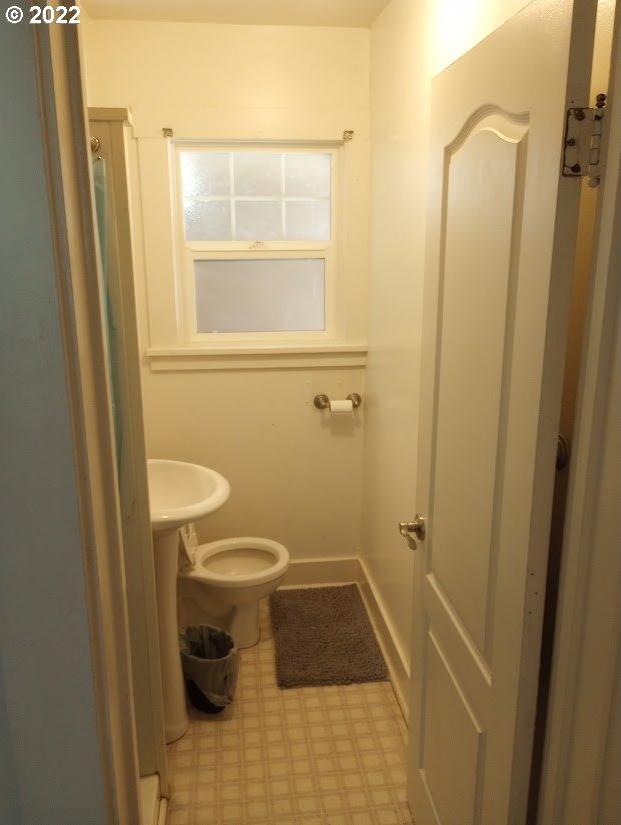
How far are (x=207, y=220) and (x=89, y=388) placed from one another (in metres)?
1.98

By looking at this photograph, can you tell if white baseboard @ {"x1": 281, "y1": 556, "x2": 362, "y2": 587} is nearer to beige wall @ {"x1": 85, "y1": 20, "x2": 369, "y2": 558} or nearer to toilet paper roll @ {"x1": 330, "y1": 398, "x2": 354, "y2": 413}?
beige wall @ {"x1": 85, "y1": 20, "x2": 369, "y2": 558}

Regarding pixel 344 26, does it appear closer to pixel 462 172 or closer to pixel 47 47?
pixel 462 172

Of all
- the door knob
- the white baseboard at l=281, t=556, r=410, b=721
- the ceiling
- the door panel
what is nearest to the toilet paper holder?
the white baseboard at l=281, t=556, r=410, b=721

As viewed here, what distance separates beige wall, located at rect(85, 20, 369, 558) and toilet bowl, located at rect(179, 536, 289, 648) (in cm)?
23

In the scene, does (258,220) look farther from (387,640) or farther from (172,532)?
(387,640)

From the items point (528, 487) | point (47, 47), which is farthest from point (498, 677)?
point (47, 47)

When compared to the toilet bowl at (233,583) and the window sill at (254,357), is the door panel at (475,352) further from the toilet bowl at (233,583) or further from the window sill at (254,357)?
the window sill at (254,357)

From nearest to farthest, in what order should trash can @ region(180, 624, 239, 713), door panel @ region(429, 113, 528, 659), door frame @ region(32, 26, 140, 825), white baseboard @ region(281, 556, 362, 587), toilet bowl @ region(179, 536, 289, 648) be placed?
door frame @ region(32, 26, 140, 825), door panel @ region(429, 113, 528, 659), trash can @ region(180, 624, 239, 713), toilet bowl @ region(179, 536, 289, 648), white baseboard @ region(281, 556, 362, 587)

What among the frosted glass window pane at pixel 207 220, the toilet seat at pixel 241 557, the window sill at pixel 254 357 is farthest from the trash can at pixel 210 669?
the frosted glass window pane at pixel 207 220

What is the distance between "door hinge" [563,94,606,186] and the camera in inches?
32.0

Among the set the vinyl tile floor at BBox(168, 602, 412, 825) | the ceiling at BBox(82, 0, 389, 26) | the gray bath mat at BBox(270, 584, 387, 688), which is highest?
the ceiling at BBox(82, 0, 389, 26)

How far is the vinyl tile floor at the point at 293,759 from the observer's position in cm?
177

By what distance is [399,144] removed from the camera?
2070 millimetres

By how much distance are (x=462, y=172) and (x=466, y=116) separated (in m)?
0.10
